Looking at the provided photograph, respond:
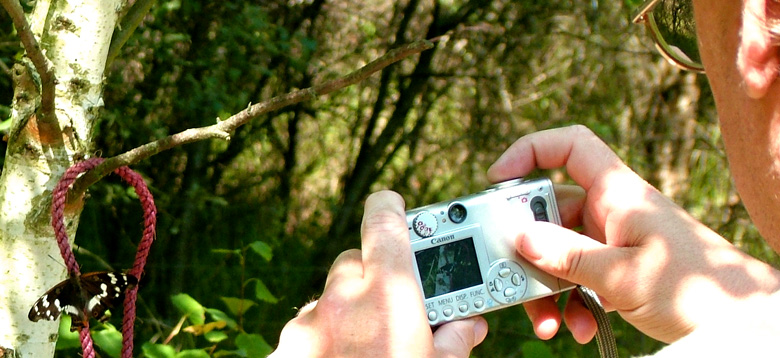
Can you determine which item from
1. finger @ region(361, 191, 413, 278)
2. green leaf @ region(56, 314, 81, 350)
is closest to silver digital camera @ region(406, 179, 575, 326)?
finger @ region(361, 191, 413, 278)

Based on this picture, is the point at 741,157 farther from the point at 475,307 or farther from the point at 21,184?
the point at 21,184

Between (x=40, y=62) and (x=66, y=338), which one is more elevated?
(x=40, y=62)

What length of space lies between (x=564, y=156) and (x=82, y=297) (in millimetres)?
768

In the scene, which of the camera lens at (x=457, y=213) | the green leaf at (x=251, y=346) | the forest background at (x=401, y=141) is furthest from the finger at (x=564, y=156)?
the forest background at (x=401, y=141)

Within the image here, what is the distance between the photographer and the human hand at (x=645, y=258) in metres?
1.04

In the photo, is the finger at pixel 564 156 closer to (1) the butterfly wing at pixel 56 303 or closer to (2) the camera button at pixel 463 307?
(2) the camera button at pixel 463 307

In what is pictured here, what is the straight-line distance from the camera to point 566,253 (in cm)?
110

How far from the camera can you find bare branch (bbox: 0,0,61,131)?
100 centimetres

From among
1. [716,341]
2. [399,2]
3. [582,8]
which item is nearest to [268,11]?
[399,2]

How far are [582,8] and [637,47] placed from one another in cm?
40

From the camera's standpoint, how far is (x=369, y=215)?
1000 mm

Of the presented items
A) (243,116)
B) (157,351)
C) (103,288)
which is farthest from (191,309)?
(243,116)

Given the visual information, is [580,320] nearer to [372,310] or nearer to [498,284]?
[498,284]

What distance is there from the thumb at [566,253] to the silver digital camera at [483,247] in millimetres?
26
